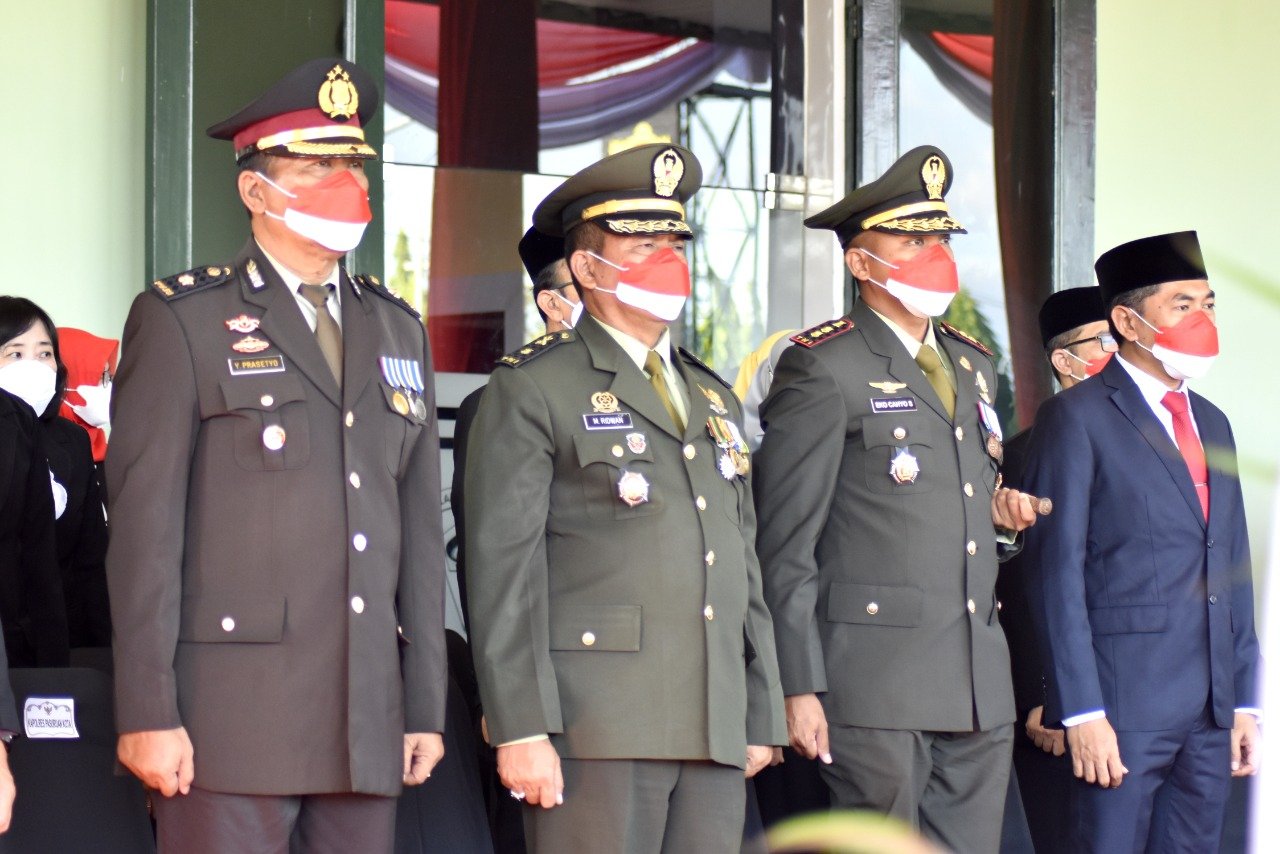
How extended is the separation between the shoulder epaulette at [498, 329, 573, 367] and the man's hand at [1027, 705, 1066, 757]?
5.06 ft

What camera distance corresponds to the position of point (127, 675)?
2357 mm

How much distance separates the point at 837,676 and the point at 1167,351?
1143 mm

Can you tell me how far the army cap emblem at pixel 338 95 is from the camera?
2709 millimetres

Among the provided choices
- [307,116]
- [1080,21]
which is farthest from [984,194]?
[307,116]

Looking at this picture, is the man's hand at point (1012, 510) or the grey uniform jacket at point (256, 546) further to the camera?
the man's hand at point (1012, 510)

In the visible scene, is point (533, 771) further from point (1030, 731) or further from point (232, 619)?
point (1030, 731)

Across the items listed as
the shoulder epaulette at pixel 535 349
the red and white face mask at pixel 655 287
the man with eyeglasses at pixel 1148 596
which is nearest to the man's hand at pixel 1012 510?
the man with eyeglasses at pixel 1148 596

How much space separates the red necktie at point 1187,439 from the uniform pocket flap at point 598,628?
154 cm

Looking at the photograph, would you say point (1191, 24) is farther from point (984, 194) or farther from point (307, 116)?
point (307, 116)

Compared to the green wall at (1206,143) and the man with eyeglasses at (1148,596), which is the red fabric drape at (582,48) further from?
the man with eyeglasses at (1148,596)

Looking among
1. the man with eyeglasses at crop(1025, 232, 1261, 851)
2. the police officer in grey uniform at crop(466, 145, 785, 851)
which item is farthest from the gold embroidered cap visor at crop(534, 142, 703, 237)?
the man with eyeglasses at crop(1025, 232, 1261, 851)

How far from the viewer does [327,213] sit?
2.59 meters

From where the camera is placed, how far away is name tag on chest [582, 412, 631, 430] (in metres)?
2.89

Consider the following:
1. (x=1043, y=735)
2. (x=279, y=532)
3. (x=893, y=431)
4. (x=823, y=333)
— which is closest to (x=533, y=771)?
(x=279, y=532)
